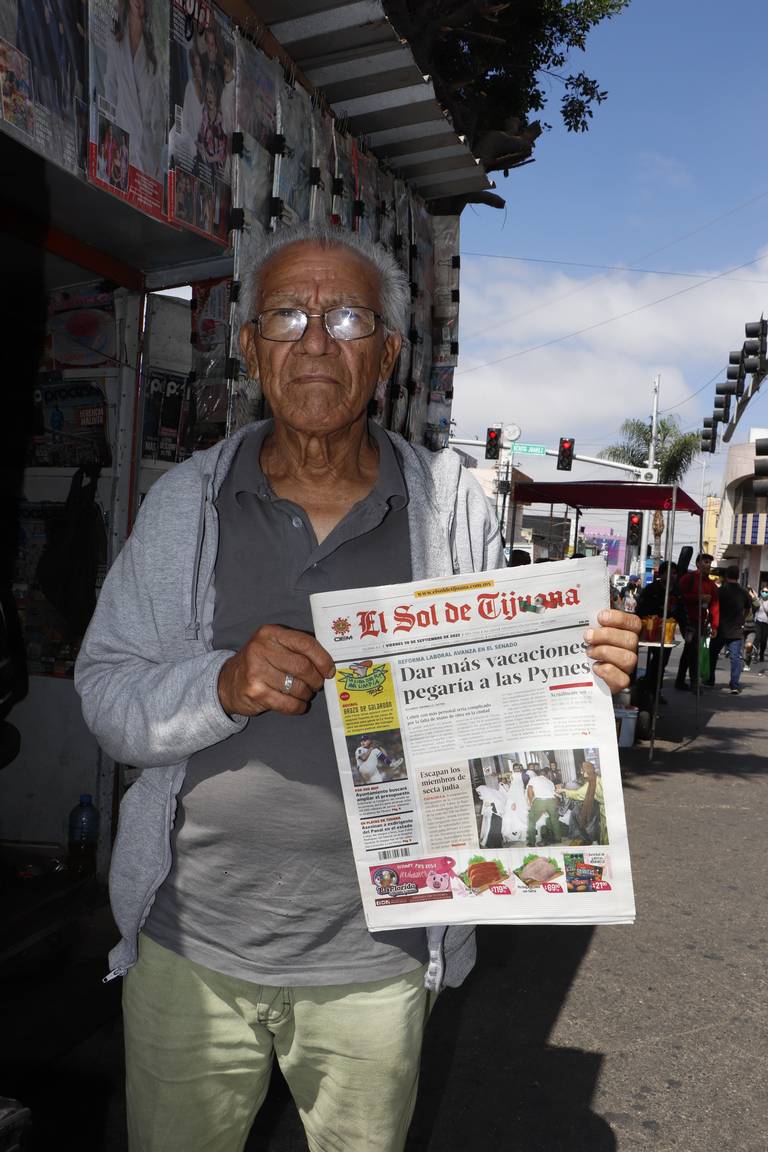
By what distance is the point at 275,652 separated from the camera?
1.39 meters

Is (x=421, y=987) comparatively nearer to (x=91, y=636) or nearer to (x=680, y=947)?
(x=91, y=636)

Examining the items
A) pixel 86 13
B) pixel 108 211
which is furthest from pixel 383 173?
pixel 86 13

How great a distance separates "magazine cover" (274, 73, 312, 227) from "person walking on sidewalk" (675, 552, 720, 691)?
9.41 metres

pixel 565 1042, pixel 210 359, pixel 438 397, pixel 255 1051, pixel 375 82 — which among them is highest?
pixel 375 82

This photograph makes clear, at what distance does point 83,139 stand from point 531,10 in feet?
23.5

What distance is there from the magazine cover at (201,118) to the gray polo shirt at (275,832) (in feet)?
5.54

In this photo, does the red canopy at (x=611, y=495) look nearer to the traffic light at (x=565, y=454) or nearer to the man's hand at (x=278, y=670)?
the man's hand at (x=278, y=670)

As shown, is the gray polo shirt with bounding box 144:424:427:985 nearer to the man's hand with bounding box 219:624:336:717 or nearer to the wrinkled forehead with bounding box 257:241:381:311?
the man's hand with bounding box 219:624:336:717

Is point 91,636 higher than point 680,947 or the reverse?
higher

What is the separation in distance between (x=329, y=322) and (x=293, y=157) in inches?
81.0


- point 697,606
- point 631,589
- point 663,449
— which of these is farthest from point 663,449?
point 697,606

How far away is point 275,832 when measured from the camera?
159 centimetres

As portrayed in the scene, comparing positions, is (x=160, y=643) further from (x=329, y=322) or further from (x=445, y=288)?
(x=445, y=288)

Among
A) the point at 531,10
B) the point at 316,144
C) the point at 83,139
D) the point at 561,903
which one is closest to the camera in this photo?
the point at 561,903
